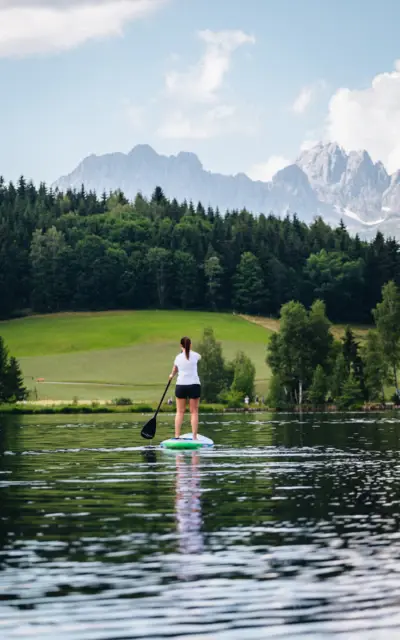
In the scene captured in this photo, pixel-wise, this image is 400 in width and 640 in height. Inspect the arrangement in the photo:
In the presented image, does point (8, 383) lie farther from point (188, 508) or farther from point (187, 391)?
point (188, 508)

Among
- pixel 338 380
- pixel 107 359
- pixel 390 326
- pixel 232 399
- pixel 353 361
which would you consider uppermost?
pixel 390 326

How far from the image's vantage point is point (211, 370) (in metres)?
122

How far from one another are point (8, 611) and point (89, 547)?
3527 mm

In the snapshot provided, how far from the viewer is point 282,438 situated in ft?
147

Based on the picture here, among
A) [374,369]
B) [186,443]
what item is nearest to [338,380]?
[374,369]

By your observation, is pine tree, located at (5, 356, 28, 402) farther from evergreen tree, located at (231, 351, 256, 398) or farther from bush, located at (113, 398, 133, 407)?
evergreen tree, located at (231, 351, 256, 398)

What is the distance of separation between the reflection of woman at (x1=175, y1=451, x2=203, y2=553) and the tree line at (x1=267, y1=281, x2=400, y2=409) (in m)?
89.0

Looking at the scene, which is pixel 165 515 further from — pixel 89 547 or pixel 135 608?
pixel 135 608

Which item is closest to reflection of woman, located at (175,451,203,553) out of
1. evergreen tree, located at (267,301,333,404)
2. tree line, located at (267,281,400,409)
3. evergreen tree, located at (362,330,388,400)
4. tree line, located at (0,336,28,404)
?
tree line, located at (0,336,28,404)

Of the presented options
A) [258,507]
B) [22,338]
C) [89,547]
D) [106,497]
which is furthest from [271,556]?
[22,338]

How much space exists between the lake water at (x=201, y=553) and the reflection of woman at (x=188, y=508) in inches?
1.6

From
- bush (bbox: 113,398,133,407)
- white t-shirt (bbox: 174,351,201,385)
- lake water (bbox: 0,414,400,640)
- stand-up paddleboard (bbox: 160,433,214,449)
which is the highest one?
white t-shirt (bbox: 174,351,201,385)

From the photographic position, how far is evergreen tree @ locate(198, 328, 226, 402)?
396ft

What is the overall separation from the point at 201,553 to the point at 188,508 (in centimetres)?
455
